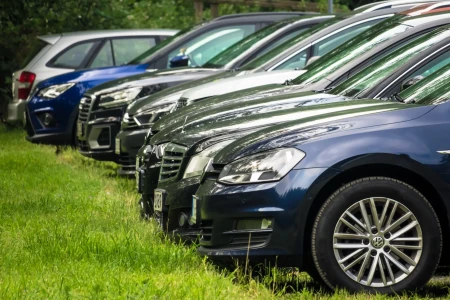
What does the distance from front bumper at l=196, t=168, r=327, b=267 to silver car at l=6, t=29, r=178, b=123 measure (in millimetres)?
10514

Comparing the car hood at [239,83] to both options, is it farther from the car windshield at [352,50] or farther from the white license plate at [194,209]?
the white license plate at [194,209]

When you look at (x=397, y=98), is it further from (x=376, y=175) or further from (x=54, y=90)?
(x=54, y=90)

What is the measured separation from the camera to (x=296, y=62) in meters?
11.5

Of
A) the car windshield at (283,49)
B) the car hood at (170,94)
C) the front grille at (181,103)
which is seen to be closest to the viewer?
the front grille at (181,103)

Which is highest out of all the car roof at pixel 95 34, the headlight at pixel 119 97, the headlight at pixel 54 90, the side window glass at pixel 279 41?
the side window glass at pixel 279 41

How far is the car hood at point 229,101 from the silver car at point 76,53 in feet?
23.7

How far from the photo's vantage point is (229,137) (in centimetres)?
770

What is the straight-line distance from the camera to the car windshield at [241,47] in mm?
12992

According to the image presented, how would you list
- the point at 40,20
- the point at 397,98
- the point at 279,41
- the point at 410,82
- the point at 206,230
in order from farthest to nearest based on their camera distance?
the point at 40,20 → the point at 279,41 → the point at 410,82 → the point at 397,98 → the point at 206,230

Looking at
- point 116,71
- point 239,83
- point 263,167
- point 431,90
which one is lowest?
point 116,71

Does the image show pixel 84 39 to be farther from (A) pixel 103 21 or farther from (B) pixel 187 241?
(B) pixel 187 241

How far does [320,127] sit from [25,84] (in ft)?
35.6

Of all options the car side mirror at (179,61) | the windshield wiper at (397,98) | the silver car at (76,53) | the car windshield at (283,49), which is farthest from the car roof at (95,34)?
the windshield wiper at (397,98)

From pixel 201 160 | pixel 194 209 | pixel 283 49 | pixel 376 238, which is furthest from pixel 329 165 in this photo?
pixel 283 49
